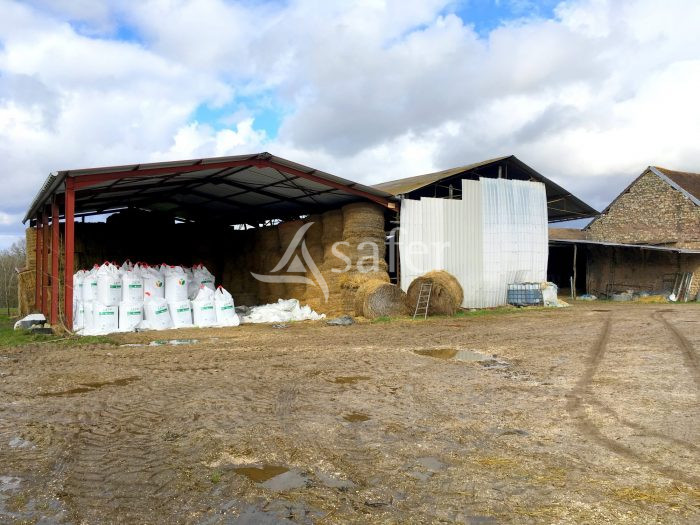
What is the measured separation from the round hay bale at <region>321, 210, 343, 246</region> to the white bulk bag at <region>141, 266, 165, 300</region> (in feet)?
17.2

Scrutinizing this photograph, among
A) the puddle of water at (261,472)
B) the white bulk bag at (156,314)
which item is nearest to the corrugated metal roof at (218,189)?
the white bulk bag at (156,314)

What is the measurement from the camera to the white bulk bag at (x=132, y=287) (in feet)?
46.2

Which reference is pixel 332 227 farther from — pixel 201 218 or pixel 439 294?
pixel 201 218

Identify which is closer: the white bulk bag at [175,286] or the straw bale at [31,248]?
the white bulk bag at [175,286]

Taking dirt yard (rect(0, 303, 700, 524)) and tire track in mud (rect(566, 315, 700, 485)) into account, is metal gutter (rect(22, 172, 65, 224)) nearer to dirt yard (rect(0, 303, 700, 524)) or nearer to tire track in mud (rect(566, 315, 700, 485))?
dirt yard (rect(0, 303, 700, 524))

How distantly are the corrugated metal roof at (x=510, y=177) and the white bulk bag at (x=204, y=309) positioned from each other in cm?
675

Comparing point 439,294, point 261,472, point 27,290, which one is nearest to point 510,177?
point 439,294

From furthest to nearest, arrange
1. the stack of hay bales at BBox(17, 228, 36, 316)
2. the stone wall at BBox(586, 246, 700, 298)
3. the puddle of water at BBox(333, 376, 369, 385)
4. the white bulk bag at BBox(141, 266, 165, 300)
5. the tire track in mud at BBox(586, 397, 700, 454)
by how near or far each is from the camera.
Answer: the stone wall at BBox(586, 246, 700, 298) → the stack of hay bales at BBox(17, 228, 36, 316) → the white bulk bag at BBox(141, 266, 165, 300) → the puddle of water at BBox(333, 376, 369, 385) → the tire track in mud at BBox(586, 397, 700, 454)

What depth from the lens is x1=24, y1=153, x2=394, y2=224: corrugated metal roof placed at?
14273 millimetres

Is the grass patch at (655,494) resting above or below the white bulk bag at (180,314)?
below

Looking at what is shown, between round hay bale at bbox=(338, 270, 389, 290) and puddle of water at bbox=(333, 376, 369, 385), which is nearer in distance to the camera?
puddle of water at bbox=(333, 376, 369, 385)

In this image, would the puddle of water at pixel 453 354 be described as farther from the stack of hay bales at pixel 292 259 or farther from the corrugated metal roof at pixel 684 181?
the corrugated metal roof at pixel 684 181

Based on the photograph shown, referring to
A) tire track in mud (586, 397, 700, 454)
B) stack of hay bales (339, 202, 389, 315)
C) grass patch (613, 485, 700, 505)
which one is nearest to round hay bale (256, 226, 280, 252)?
stack of hay bales (339, 202, 389, 315)

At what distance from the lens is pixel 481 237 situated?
1905 centimetres
